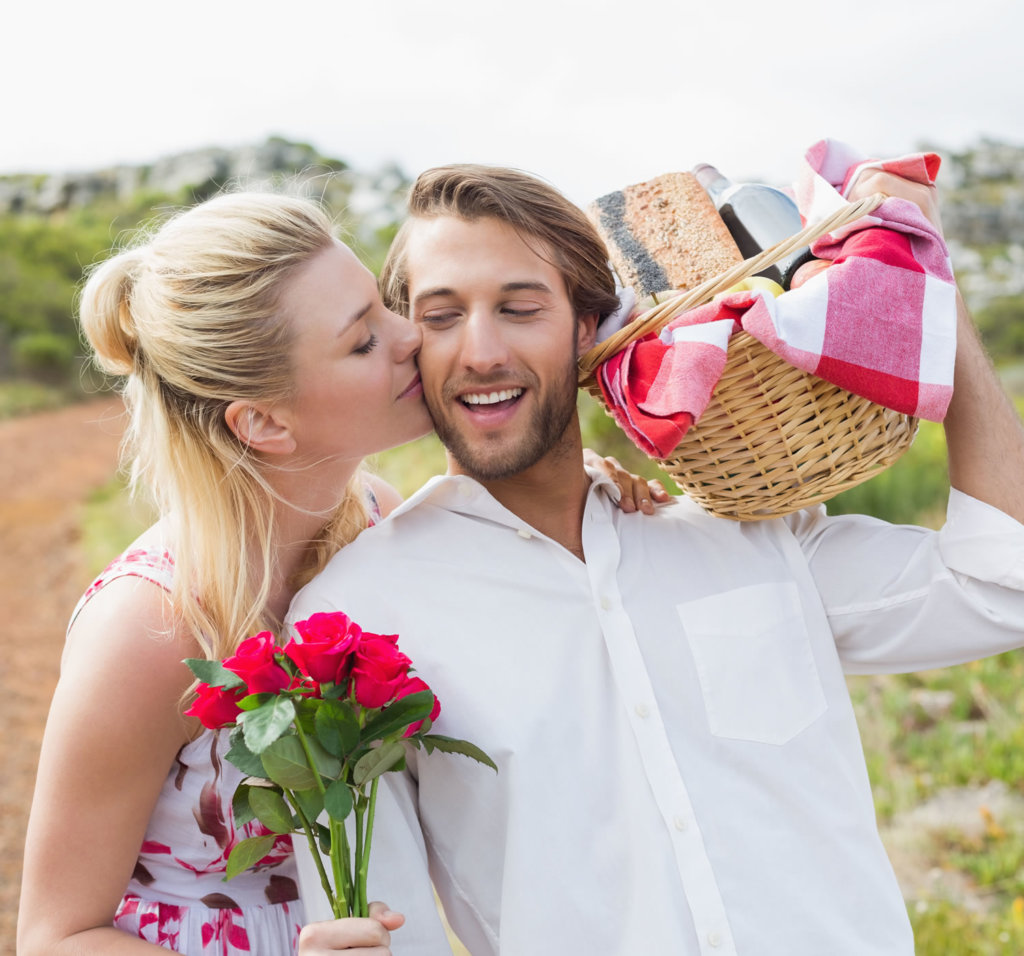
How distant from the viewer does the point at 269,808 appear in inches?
58.3

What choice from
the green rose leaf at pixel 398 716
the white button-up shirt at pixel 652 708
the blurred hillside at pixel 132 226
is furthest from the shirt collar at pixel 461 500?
the blurred hillside at pixel 132 226

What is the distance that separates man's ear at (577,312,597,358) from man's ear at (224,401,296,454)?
0.68 metres

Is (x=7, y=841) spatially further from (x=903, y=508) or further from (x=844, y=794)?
(x=903, y=508)

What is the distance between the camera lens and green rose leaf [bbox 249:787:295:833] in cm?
148

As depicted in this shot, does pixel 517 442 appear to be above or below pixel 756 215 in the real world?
below

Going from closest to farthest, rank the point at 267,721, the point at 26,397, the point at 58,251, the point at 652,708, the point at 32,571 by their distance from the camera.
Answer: the point at 267,721 → the point at 652,708 → the point at 32,571 → the point at 26,397 → the point at 58,251

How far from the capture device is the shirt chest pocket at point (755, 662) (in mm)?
1961

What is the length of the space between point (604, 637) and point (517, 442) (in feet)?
1.45

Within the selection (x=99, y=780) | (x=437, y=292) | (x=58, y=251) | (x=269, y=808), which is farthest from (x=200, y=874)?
(x=58, y=251)

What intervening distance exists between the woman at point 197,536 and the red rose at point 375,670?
560mm

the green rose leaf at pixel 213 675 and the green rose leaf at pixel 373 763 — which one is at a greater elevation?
the green rose leaf at pixel 213 675

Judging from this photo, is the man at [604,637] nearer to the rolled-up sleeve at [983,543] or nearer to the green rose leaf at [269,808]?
the rolled-up sleeve at [983,543]

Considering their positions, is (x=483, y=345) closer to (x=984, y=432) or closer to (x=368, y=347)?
(x=368, y=347)

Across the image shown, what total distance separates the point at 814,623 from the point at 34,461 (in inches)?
562
